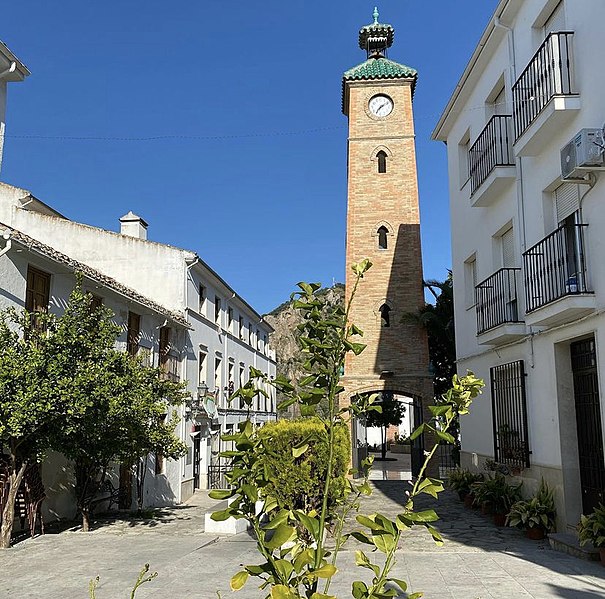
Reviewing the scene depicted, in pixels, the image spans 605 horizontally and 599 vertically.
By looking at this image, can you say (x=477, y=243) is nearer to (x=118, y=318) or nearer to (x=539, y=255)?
(x=539, y=255)

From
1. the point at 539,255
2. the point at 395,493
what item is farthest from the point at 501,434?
the point at 395,493

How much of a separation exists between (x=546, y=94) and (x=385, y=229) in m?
14.3

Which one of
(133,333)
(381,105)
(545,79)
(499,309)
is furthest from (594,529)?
(381,105)

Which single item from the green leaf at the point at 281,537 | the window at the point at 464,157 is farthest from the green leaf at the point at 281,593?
the window at the point at 464,157

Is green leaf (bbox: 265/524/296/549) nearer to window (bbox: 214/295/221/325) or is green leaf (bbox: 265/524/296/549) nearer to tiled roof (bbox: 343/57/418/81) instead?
window (bbox: 214/295/221/325)

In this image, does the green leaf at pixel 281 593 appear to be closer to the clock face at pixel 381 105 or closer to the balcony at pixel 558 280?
the balcony at pixel 558 280

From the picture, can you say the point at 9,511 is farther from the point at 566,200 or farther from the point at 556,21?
the point at 556,21

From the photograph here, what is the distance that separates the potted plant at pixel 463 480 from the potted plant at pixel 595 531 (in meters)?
5.32

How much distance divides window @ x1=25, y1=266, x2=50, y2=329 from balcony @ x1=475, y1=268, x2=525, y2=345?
8.61 meters

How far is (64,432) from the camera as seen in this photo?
10.5 m

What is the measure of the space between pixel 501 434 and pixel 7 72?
500 inches

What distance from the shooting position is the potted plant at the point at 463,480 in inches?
543

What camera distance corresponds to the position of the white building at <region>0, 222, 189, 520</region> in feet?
38.6

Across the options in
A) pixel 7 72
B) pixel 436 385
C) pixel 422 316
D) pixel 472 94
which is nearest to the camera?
pixel 7 72
